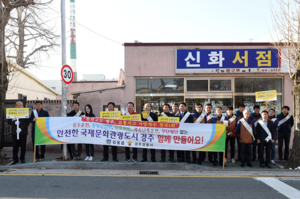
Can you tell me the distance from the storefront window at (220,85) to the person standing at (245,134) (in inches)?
145

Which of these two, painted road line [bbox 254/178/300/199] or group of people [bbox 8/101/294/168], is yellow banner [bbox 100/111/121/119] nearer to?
group of people [bbox 8/101/294/168]

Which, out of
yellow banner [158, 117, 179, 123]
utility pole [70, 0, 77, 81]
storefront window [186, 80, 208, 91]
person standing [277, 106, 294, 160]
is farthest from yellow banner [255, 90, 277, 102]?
utility pole [70, 0, 77, 81]

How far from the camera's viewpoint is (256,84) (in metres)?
11.2

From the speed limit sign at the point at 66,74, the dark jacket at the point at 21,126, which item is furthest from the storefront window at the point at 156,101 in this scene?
the dark jacket at the point at 21,126

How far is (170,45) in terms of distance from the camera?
11172 mm

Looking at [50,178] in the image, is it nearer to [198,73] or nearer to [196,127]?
[196,127]

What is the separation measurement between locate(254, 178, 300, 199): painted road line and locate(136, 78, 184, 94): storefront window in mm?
5815

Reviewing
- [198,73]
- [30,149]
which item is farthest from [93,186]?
[198,73]

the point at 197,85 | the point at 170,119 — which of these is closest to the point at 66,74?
the point at 170,119

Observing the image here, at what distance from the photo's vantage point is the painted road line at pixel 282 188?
5.14 m

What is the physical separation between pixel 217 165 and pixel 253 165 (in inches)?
49.8

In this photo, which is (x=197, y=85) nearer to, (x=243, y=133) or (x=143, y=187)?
(x=243, y=133)

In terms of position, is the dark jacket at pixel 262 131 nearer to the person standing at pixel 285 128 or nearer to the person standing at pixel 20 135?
the person standing at pixel 285 128

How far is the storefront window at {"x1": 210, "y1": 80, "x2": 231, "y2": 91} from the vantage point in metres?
11.2
